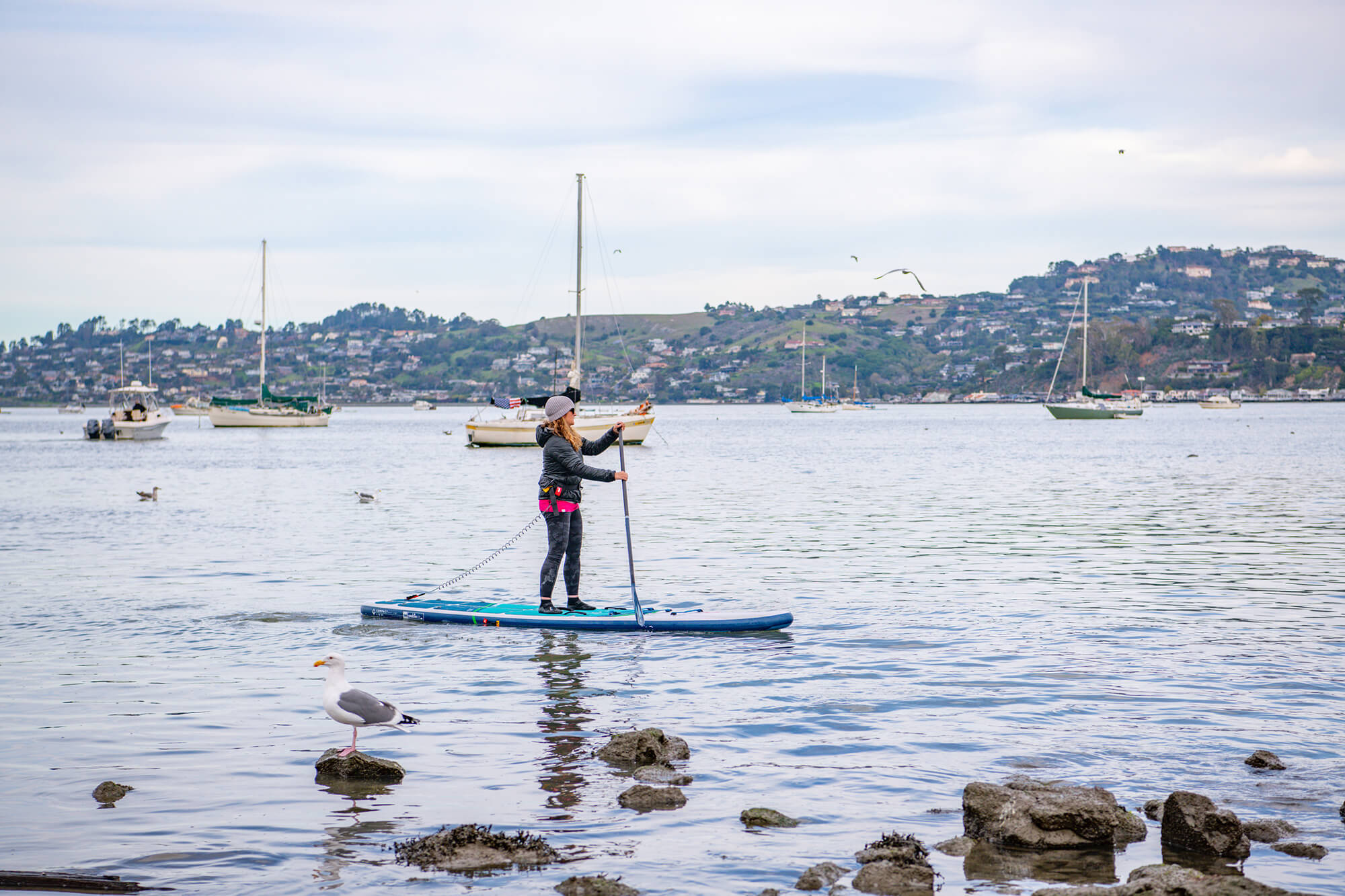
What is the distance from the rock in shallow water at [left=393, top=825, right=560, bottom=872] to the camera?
6746mm

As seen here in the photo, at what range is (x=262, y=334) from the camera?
333 ft

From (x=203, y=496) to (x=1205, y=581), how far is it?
29774 millimetres

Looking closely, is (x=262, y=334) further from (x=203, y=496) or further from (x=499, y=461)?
(x=203, y=496)

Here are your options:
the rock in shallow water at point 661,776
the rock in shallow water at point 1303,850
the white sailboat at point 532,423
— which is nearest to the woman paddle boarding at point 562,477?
the rock in shallow water at point 661,776

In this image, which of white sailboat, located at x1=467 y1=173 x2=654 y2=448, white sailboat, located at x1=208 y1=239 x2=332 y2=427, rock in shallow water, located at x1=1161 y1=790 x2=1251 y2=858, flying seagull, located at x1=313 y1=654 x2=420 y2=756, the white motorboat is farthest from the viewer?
white sailboat, located at x1=208 y1=239 x2=332 y2=427

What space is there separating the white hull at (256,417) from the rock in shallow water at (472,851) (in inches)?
4219

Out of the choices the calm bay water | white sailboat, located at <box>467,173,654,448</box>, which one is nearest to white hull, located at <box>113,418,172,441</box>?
white sailboat, located at <box>467,173,654,448</box>

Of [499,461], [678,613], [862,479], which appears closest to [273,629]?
[678,613]

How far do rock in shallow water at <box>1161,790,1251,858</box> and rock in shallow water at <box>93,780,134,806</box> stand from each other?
649 centimetres

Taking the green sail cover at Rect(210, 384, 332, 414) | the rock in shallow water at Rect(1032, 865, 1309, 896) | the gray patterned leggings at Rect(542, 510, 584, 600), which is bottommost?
the rock in shallow water at Rect(1032, 865, 1309, 896)

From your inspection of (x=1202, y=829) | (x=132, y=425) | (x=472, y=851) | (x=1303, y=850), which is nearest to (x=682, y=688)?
(x=472, y=851)

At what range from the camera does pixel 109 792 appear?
26.2 feet

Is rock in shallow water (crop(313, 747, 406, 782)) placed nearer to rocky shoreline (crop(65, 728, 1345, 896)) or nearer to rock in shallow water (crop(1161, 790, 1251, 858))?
rocky shoreline (crop(65, 728, 1345, 896))

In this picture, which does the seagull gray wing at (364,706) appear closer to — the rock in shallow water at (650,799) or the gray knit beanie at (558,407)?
the rock in shallow water at (650,799)
